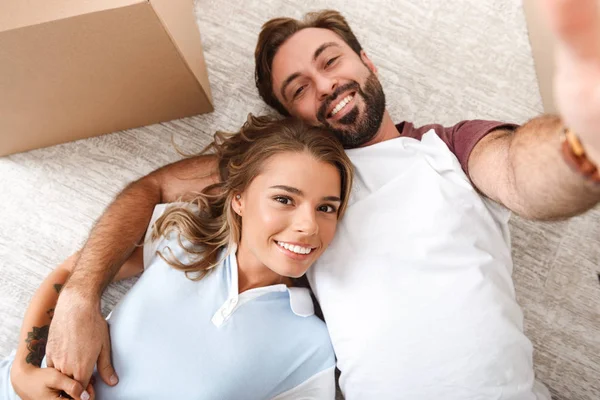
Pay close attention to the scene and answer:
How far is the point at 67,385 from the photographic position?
1021 millimetres

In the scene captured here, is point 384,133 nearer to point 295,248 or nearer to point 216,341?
point 295,248

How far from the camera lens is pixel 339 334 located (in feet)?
Result: 3.43

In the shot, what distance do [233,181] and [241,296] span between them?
283 millimetres

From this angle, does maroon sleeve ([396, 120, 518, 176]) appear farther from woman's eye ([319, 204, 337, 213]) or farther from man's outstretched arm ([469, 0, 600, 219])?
woman's eye ([319, 204, 337, 213])

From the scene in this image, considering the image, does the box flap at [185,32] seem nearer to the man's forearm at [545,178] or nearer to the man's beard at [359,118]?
the man's beard at [359,118]

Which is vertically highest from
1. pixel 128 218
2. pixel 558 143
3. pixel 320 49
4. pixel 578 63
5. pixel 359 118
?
pixel 578 63

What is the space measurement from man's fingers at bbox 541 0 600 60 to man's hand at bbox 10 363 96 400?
113cm

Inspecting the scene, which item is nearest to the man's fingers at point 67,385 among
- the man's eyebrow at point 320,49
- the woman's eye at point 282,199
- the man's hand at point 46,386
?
the man's hand at point 46,386

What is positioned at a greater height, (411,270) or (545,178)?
(545,178)

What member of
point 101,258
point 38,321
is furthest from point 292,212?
point 38,321

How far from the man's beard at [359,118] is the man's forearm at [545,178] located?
0.37 meters

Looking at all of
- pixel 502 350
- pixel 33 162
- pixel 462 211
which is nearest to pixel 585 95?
pixel 462 211

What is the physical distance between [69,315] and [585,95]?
1110 millimetres

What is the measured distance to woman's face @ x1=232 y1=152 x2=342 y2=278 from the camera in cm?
97
